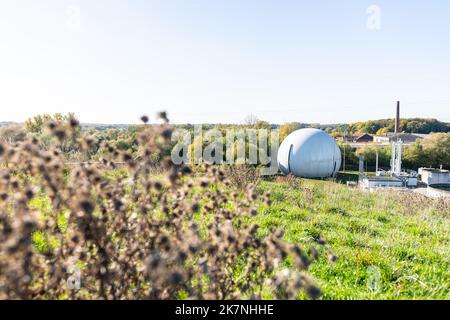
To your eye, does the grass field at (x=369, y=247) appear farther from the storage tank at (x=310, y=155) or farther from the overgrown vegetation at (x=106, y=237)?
the storage tank at (x=310, y=155)

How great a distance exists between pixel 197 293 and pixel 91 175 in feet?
3.24

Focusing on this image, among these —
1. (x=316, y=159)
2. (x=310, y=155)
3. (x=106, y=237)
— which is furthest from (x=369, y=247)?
(x=316, y=159)

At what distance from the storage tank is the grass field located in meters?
16.8

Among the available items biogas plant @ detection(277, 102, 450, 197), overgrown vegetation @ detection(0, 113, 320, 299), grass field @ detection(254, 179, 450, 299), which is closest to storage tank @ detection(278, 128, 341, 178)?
biogas plant @ detection(277, 102, 450, 197)

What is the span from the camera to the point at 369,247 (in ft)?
17.4

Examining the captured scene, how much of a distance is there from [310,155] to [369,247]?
849 inches

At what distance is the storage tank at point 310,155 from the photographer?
2642 centimetres

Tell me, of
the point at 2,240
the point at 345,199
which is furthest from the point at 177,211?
the point at 345,199

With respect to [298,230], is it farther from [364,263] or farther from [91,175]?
[91,175]

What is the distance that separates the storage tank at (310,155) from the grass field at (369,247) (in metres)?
16.8

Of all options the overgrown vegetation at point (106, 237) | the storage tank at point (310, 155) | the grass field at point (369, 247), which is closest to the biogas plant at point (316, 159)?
the storage tank at point (310, 155)

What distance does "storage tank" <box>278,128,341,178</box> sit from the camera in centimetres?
2642

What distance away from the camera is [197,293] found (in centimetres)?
205

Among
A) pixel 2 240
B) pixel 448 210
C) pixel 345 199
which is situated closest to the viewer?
pixel 2 240
